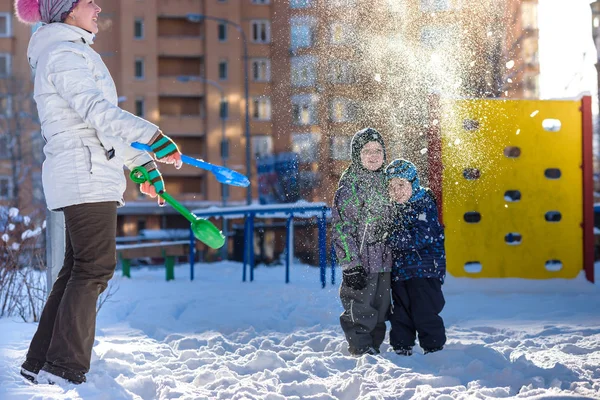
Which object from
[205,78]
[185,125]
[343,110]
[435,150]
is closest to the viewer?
[435,150]

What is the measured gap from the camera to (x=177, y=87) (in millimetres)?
37188

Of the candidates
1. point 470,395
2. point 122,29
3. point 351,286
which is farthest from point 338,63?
point 122,29

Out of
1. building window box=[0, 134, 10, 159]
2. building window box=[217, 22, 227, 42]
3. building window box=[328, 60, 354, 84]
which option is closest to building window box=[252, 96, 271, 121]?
building window box=[217, 22, 227, 42]

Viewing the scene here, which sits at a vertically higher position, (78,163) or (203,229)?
(78,163)

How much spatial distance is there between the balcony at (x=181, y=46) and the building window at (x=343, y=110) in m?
19.2

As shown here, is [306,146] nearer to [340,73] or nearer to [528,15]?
[340,73]

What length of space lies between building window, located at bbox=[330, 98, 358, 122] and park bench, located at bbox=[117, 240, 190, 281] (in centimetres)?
508

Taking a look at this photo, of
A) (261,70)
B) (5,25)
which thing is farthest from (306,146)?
(5,25)

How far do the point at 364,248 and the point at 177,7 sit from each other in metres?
34.5

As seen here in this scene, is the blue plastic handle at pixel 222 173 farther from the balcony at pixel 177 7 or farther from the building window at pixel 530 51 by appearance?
the balcony at pixel 177 7

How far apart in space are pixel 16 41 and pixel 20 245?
3275 centimetres

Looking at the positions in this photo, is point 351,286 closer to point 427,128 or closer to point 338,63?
point 427,128

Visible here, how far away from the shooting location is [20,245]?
6.16 metres

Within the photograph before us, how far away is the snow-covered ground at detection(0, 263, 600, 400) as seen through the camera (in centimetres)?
338
